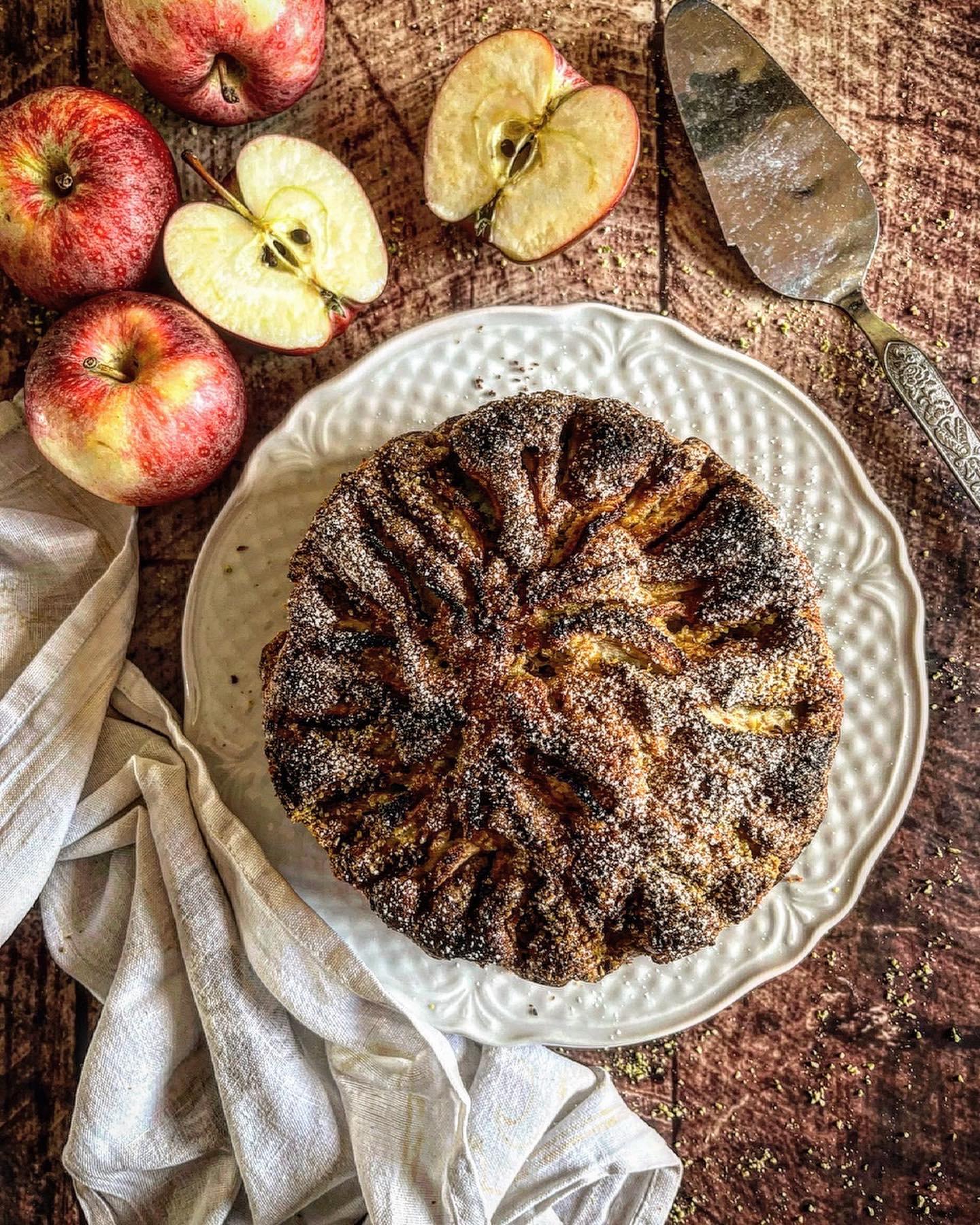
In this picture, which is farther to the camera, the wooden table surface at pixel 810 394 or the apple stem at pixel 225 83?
the wooden table surface at pixel 810 394

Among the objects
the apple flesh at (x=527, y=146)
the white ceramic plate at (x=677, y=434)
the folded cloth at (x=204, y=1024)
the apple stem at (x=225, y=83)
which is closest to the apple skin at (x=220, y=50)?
the apple stem at (x=225, y=83)

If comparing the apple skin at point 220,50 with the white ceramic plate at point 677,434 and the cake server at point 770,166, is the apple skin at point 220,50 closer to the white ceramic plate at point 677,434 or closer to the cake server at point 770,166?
the white ceramic plate at point 677,434

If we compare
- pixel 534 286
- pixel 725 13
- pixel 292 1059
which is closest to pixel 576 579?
pixel 534 286

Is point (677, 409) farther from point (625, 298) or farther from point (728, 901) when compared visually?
point (728, 901)

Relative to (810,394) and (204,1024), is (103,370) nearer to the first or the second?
(204,1024)

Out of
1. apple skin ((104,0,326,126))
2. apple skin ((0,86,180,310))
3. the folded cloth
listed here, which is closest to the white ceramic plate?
the folded cloth

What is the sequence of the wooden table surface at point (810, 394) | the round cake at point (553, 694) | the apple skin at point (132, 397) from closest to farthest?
the round cake at point (553, 694), the apple skin at point (132, 397), the wooden table surface at point (810, 394)

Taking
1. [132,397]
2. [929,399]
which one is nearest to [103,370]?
[132,397]

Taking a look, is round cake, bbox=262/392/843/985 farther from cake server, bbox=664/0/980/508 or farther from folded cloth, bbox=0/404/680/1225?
cake server, bbox=664/0/980/508
